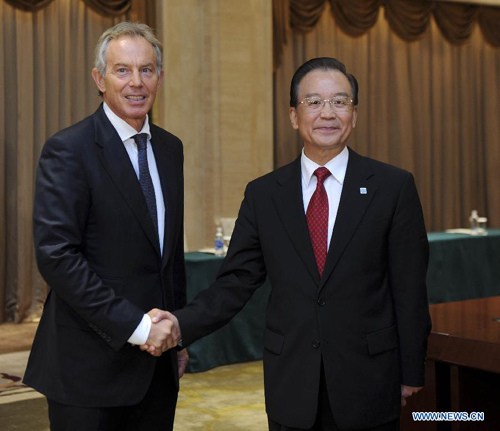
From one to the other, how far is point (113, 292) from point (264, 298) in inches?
151

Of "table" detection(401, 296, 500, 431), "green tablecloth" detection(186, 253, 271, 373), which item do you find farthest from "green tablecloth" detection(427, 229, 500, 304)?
"table" detection(401, 296, 500, 431)

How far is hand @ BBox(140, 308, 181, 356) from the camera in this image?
241 centimetres

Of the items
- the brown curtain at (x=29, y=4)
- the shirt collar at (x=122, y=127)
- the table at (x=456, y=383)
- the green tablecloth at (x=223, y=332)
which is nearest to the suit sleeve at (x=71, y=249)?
the shirt collar at (x=122, y=127)

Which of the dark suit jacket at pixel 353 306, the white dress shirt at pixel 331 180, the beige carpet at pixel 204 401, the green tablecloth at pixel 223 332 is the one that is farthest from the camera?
the green tablecloth at pixel 223 332

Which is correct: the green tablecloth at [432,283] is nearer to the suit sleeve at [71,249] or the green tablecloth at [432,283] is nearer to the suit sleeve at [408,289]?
the suit sleeve at [71,249]

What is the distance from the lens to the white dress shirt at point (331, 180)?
7.97ft

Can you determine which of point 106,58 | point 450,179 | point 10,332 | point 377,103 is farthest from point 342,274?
point 450,179

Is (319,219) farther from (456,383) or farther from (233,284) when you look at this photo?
(456,383)

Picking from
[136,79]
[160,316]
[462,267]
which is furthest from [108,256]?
[462,267]

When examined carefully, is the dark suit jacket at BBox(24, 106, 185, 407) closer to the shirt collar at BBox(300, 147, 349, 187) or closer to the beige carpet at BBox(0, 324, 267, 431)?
the shirt collar at BBox(300, 147, 349, 187)

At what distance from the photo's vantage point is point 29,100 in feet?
25.7

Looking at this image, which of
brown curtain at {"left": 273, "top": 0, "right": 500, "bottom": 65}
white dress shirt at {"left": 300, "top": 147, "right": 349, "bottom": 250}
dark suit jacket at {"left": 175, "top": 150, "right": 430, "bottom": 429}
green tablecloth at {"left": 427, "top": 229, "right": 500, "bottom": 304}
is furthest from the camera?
brown curtain at {"left": 273, "top": 0, "right": 500, "bottom": 65}

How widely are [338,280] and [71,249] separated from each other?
771 mm

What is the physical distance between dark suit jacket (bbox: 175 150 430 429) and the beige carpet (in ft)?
7.58
